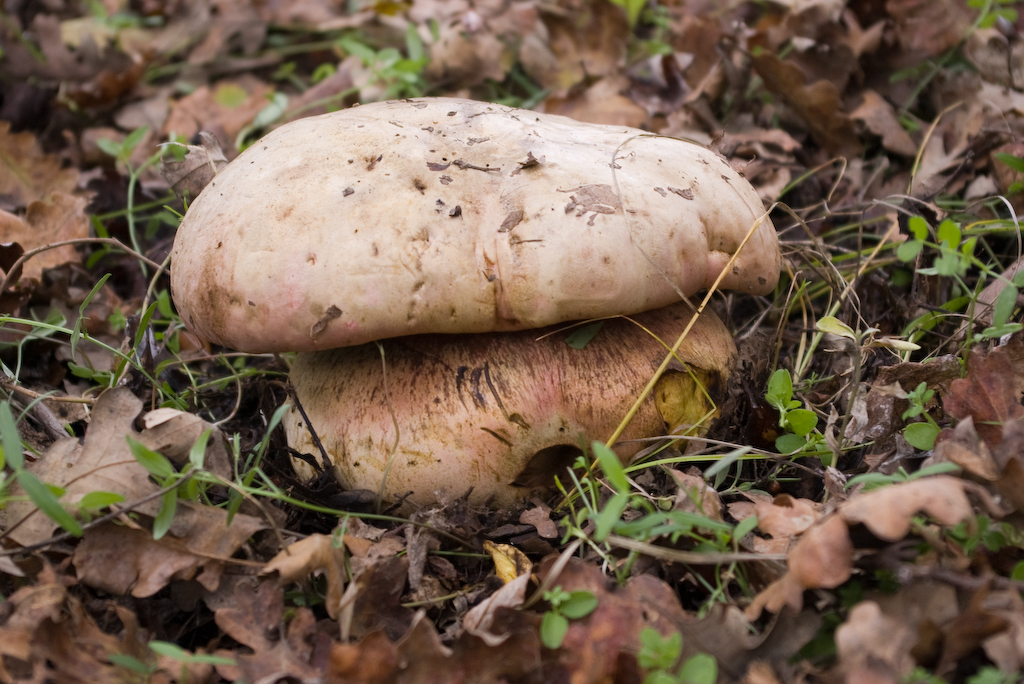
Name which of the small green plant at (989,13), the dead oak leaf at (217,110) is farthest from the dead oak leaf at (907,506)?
the dead oak leaf at (217,110)

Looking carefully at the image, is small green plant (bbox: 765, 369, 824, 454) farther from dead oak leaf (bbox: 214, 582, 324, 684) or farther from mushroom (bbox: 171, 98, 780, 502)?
dead oak leaf (bbox: 214, 582, 324, 684)

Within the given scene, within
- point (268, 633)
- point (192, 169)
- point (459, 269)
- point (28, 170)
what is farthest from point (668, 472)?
point (28, 170)

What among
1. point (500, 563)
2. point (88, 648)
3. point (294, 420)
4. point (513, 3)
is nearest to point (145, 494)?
point (88, 648)

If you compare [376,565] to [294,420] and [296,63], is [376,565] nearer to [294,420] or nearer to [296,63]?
[294,420]

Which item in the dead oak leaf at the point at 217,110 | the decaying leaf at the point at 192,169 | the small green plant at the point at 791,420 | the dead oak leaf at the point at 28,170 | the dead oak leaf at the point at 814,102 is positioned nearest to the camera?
the small green plant at the point at 791,420

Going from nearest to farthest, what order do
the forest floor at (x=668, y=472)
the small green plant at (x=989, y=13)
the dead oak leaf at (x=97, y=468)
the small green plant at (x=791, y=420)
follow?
1. the forest floor at (x=668, y=472)
2. the dead oak leaf at (x=97, y=468)
3. the small green plant at (x=791, y=420)
4. the small green plant at (x=989, y=13)

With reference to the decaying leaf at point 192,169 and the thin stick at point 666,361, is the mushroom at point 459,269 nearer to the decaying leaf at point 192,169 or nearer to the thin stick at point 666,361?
the thin stick at point 666,361

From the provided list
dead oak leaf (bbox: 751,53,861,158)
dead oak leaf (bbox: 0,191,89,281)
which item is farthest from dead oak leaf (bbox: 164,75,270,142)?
dead oak leaf (bbox: 751,53,861,158)
